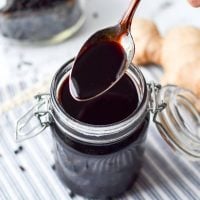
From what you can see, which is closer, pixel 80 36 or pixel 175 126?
pixel 175 126

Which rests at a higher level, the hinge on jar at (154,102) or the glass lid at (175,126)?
the hinge on jar at (154,102)

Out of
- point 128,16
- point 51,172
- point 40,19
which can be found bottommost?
point 51,172

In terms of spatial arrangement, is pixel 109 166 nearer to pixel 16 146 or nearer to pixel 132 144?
pixel 132 144

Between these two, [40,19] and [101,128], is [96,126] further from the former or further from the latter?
[40,19]

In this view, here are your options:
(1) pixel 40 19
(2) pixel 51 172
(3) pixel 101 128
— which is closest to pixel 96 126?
(3) pixel 101 128

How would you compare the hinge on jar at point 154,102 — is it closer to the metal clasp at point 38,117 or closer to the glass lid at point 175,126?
the glass lid at point 175,126

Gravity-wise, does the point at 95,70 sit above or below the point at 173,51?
above

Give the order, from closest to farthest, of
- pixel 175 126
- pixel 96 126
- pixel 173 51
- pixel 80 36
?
1. pixel 96 126
2. pixel 175 126
3. pixel 173 51
4. pixel 80 36

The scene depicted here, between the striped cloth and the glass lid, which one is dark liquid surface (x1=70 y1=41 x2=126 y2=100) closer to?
the glass lid

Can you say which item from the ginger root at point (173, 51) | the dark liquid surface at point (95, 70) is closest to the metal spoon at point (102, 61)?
the dark liquid surface at point (95, 70)
